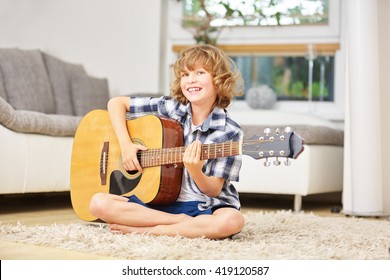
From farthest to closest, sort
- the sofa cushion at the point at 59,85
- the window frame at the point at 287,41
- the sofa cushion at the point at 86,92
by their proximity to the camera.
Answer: the window frame at the point at 287,41 → the sofa cushion at the point at 86,92 → the sofa cushion at the point at 59,85

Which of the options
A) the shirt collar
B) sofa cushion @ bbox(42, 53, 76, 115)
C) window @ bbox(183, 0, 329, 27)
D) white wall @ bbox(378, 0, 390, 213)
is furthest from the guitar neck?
window @ bbox(183, 0, 329, 27)

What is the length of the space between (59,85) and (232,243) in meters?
2.19

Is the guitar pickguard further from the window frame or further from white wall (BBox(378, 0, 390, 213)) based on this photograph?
the window frame

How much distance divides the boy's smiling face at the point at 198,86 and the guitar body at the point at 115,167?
106mm

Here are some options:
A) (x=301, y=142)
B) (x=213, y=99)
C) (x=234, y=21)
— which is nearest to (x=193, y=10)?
(x=234, y=21)

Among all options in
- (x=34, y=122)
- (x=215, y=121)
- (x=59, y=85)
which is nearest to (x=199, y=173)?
(x=215, y=121)

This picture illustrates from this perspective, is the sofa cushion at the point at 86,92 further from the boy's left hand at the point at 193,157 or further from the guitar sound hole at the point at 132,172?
the boy's left hand at the point at 193,157

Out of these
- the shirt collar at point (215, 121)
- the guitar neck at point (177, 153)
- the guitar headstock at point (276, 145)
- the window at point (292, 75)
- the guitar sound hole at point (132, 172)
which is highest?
the window at point (292, 75)

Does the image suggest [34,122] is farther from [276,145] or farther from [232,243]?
[276,145]

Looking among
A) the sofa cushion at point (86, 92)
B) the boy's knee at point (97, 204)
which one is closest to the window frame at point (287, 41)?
the sofa cushion at point (86, 92)

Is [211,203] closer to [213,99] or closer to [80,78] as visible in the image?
[213,99]

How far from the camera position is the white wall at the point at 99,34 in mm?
4180

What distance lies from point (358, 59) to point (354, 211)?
2.19ft

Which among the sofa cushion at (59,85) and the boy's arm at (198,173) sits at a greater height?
the sofa cushion at (59,85)
